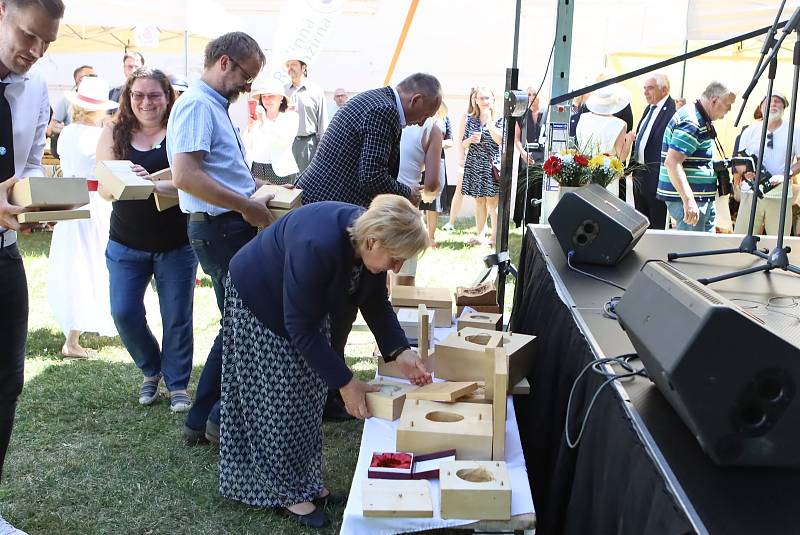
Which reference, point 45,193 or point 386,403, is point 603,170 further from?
point 45,193

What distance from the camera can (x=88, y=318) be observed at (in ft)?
13.8

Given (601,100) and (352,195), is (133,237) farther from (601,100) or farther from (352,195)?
(601,100)

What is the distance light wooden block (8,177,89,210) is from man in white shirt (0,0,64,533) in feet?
0.09

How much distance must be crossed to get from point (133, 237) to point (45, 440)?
933 mm

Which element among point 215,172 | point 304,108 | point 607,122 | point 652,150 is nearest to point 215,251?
point 215,172

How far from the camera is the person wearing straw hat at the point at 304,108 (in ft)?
21.2

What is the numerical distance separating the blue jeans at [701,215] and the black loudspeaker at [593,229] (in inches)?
83.7

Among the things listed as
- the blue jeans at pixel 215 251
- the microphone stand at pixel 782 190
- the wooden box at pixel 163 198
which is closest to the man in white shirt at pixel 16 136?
the blue jeans at pixel 215 251

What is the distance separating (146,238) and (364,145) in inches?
41.3

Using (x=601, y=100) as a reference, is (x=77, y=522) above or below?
below

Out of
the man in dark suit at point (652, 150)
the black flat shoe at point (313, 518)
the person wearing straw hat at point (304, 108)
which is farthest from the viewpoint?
the person wearing straw hat at point (304, 108)

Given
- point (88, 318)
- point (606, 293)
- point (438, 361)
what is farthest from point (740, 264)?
point (88, 318)

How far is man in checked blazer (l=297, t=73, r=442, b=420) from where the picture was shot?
3.08 metres

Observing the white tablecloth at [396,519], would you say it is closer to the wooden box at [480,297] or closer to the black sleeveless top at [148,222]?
the wooden box at [480,297]
